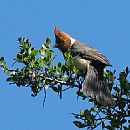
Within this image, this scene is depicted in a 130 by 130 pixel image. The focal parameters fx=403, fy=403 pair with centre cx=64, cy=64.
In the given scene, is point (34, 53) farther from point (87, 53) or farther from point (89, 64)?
point (87, 53)

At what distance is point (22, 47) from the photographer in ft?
11.3

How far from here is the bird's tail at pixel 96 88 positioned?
11.0 ft

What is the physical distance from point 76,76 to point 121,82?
40 cm

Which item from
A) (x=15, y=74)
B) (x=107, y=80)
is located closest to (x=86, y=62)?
(x=107, y=80)

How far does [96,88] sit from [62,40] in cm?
122

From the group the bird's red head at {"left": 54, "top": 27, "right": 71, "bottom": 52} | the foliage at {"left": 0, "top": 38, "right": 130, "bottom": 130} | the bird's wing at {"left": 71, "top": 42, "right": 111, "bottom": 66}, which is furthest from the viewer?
the bird's red head at {"left": 54, "top": 27, "right": 71, "bottom": 52}

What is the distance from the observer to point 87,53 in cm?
502

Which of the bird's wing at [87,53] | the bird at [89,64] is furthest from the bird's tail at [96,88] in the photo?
the bird's wing at [87,53]

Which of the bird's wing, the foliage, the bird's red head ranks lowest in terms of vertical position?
the foliage

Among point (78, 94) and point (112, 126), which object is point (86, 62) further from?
point (112, 126)

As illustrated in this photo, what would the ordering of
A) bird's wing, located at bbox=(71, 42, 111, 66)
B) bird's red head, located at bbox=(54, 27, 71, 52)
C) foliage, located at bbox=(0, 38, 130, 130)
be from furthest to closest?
bird's red head, located at bbox=(54, 27, 71, 52)
bird's wing, located at bbox=(71, 42, 111, 66)
foliage, located at bbox=(0, 38, 130, 130)

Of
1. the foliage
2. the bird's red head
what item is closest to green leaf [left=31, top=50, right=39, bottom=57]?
the foliage

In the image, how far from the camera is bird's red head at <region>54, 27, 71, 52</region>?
5203mm

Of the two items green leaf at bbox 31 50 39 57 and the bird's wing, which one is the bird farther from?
green leaf at bbox 31 50 39 57
